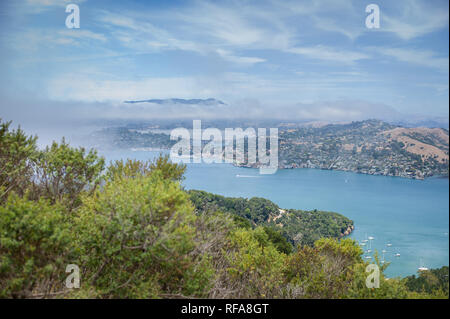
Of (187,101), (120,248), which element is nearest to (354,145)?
(187,101)

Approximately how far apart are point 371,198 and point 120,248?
3727 cm

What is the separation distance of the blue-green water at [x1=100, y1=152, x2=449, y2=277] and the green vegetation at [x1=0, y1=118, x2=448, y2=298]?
10825 millimetres

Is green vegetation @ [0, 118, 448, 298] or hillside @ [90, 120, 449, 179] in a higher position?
hillside @ [90, 120, 449, 179]

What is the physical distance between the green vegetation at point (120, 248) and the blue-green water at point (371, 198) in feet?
35.5

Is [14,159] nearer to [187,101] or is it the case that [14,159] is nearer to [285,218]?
[285,218]

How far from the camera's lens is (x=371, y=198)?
123ft

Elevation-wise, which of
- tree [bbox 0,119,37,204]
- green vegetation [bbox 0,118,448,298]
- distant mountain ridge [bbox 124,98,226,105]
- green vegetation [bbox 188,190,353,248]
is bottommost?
green vegetation [bbox 188,190,353,248]

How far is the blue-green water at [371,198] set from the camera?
2280 centimetres

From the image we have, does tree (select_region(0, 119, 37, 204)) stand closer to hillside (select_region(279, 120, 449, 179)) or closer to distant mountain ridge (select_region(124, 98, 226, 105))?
hillside (select_region(279, 120, 449, 179))

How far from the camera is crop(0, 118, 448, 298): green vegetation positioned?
183 inches

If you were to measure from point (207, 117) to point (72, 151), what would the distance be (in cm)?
3628

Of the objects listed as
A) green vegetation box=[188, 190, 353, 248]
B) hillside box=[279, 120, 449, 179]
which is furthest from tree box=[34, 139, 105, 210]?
hillside box=[279, 120, 449, 179]

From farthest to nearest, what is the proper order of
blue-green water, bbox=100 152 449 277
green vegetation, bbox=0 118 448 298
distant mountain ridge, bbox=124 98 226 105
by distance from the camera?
distant mountain ridge, bbox=124 98 226 105, blue-green water, bbox=100 152 449 277, green vegetation, bbox=0 118 448 298

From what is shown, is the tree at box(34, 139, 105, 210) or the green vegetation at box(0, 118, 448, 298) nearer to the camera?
the green vegetation at box(0, 118, 448, 298)
